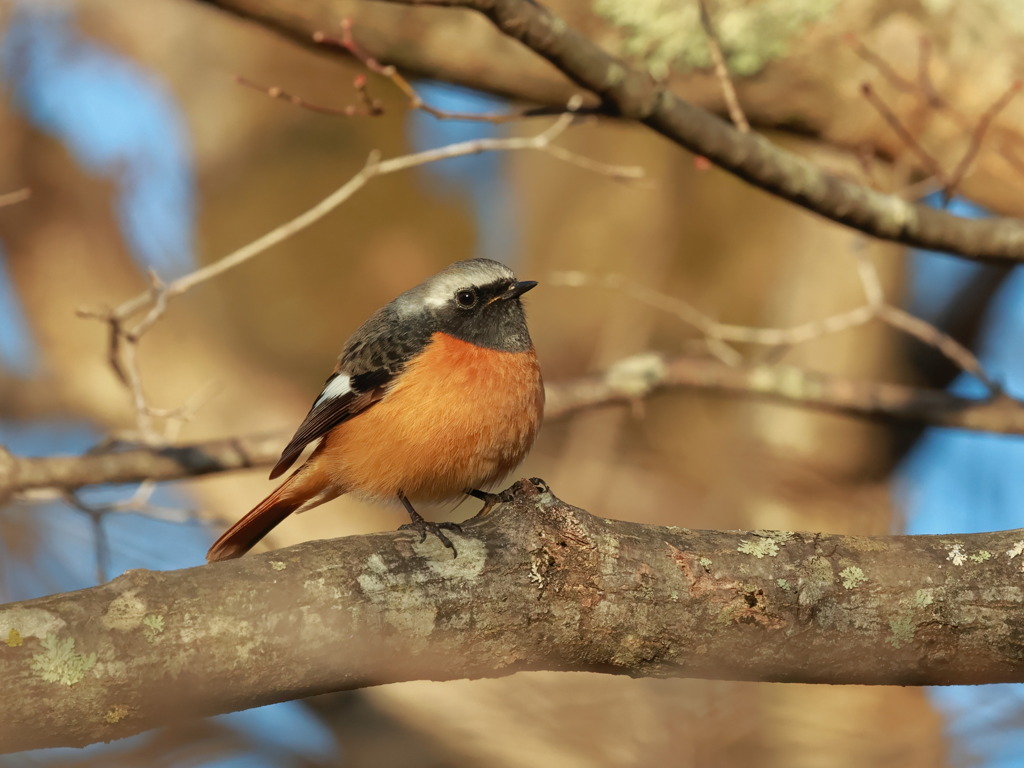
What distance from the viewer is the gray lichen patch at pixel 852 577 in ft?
9.73

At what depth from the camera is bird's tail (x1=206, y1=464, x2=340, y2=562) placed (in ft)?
15.4

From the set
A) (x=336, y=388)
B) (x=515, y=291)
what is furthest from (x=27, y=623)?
(x=515, y=291)

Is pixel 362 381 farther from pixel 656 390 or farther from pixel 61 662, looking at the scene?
pixel 61 662

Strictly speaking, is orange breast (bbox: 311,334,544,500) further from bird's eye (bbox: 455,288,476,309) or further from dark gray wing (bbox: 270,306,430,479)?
bird's eye (bbox: 455,288,476,309)

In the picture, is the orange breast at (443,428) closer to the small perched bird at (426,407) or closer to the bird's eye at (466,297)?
the small perched bird at (426,407)

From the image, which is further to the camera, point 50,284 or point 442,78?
point 50,284

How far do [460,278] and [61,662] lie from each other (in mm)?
3165

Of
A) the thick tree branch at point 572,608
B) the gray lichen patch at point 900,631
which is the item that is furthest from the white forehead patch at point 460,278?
the gray lichen patch at point 900,631

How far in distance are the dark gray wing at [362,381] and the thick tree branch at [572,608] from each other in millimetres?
1727

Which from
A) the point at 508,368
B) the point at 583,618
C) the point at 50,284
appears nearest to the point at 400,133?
the point at 50,284

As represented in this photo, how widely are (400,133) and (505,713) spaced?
27.5ft

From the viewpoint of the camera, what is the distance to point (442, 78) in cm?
639

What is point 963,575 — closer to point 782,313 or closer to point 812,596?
point 812,596

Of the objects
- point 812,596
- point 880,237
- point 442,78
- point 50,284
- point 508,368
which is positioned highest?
point 442,78
